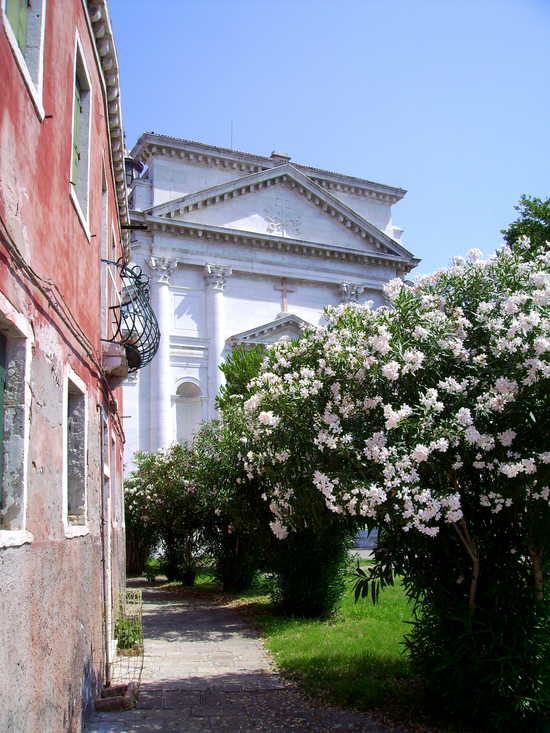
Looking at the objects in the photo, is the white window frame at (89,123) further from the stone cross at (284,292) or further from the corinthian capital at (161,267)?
the stone cross at (284,292)

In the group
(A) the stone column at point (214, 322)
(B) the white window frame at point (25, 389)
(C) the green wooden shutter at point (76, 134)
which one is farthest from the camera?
(A) the stone column at point (214, 322)

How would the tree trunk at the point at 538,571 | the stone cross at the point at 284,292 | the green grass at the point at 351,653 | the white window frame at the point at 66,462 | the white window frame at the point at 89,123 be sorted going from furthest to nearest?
the stone cross at the point at 284,292
the green grass at the point at 351,653
the tree trunk at the point at 538,571
the white window frame at the point at 89,123
the white window frame at the point at 66,462

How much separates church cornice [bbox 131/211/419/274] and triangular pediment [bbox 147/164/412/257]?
332mm

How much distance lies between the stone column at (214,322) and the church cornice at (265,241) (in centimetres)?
144

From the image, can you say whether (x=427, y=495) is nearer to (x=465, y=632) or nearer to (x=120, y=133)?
(x=465, y=632)

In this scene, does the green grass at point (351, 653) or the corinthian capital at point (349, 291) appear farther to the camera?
the corinthian capital at point (349, 291)

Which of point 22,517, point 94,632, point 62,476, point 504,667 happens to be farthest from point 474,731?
point 22,517

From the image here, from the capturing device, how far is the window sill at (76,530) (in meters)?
5.52

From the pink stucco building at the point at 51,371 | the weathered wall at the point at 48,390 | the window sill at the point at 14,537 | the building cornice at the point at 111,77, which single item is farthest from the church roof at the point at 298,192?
the window sill at the point at 14,537

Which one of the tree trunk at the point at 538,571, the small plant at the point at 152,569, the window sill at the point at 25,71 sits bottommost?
the small plant at the point at 152,569

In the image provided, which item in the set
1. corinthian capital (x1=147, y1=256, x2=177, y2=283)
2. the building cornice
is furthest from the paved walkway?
corinthian capital (x1=147, y1=256, x2=177, y2=283)

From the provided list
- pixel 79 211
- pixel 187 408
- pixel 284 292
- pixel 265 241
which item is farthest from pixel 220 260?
pixel 79 211

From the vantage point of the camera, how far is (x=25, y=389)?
411 cm

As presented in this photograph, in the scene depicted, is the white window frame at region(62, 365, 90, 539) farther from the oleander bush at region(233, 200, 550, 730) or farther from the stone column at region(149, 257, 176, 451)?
the stone column at region(149, 257, 176, 451)
